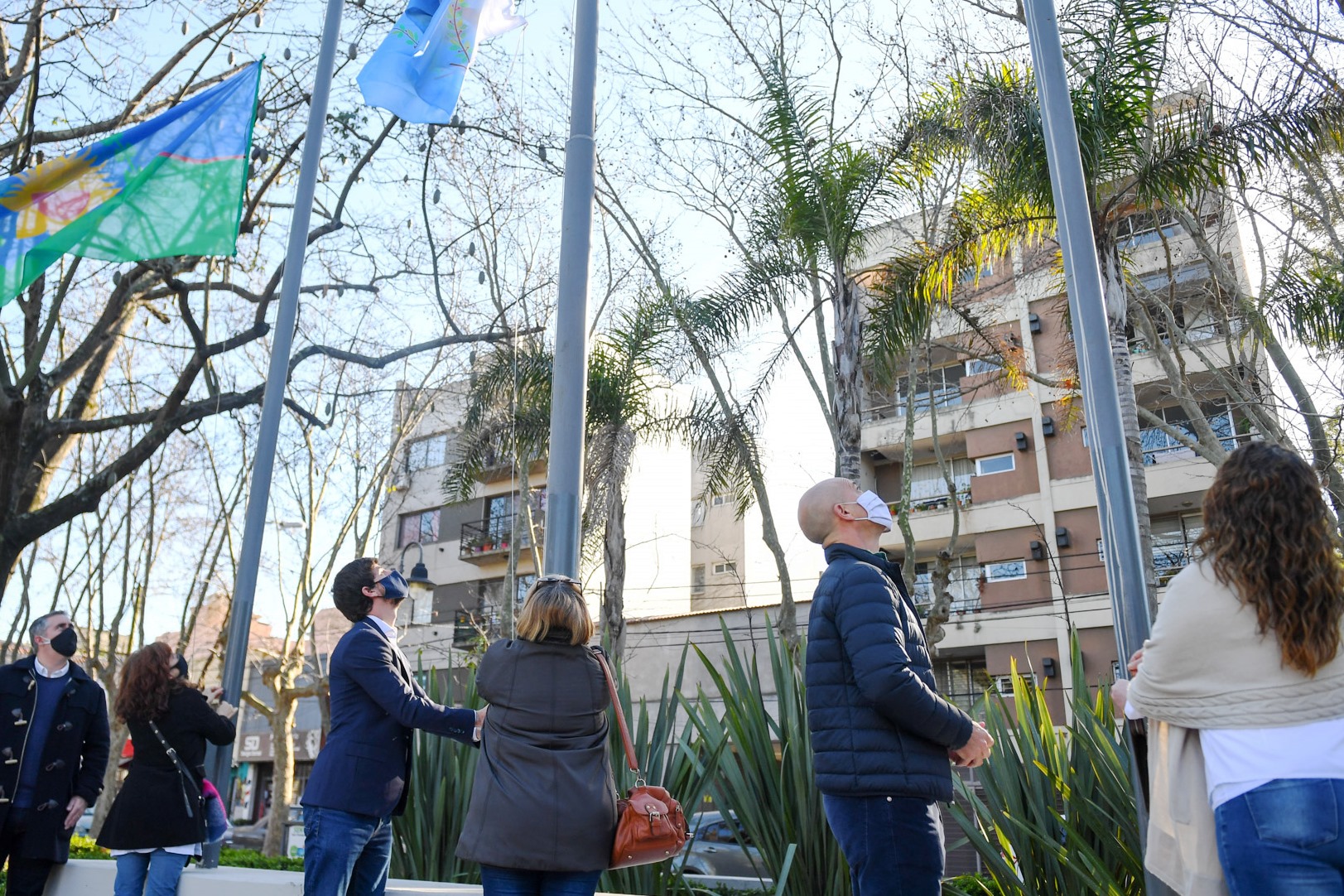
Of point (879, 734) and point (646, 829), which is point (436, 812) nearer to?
point (646, 829)

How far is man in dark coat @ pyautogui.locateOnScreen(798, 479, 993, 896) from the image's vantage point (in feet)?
10.5

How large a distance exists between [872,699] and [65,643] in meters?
4.54

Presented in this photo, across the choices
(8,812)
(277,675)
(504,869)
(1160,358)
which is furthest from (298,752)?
(504,869)

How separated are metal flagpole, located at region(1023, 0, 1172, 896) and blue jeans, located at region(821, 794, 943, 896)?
0.80 metres

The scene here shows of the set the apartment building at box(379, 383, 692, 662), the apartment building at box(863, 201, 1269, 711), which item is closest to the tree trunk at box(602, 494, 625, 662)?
the apartment building at box(863, 201, 1269, 711)

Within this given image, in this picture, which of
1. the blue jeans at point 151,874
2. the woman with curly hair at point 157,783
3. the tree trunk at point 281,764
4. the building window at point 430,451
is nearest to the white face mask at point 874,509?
the woman with curly hair at point 157,783

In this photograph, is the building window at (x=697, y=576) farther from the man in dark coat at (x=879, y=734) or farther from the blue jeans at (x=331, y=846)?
the man in dark coat at (x=879, y=734)

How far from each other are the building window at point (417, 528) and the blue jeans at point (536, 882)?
33982mm

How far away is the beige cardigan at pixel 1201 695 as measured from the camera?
245 cm

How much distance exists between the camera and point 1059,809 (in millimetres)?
4840

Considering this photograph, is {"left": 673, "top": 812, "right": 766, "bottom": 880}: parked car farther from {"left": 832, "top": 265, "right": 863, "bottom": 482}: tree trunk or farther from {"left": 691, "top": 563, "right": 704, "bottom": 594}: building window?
{"left": 691, "top": 563, "right": 704, "bottom": 594}: building window

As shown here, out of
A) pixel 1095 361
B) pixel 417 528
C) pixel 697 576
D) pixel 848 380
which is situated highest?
pixel 417 528

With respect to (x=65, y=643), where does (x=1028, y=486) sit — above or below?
above

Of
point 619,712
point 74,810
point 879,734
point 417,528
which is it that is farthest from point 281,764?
point 879,734
